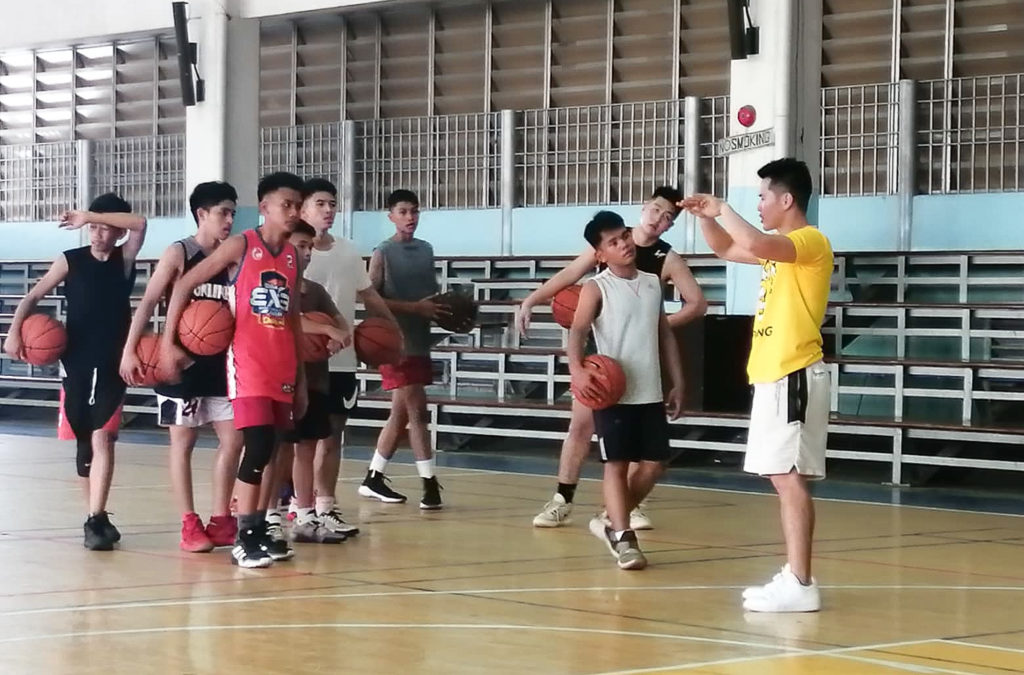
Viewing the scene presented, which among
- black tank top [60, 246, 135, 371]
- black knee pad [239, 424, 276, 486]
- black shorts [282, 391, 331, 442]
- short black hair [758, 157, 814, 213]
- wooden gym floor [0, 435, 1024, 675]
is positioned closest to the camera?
wooden gym floor [0, 435, 1024, 675]

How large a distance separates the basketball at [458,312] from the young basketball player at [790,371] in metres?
3.15

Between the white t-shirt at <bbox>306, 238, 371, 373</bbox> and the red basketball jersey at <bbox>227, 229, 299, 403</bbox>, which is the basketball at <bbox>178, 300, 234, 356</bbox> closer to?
the red basketball jersey at <bbox>227, 229, 299, 403</bbox>

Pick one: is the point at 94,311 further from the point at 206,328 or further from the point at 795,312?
the point at 795,312

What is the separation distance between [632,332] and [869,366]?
16.6 feet

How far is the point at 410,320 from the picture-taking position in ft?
30.7

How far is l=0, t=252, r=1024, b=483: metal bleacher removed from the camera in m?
11.5

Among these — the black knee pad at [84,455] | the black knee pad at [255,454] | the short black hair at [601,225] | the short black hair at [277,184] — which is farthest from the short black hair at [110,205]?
the short black hair at [601,225]

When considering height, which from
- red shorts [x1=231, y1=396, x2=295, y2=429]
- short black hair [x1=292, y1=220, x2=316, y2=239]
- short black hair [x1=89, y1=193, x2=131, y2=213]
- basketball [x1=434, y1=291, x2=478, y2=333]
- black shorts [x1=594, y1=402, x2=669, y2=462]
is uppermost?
short black hair [x1=89, y1=193, x2=131, y2=213]

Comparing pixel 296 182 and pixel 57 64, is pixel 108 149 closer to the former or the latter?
pixel 57 64

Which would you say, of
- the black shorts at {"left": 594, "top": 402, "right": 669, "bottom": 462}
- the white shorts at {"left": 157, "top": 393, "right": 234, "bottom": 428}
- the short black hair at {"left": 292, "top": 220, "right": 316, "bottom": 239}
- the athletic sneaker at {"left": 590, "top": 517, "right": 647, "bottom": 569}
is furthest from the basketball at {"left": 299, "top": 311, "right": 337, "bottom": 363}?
the athletic sneaker at {"left": 590, "top": 517, "right": 647, "bottom": 569}

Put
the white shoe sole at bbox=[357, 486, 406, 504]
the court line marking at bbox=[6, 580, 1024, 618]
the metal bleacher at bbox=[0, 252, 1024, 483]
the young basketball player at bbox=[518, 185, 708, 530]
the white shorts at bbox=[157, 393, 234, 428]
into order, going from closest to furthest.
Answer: the court line marking at bbox=[6, 580, 1024, 618]
the white shorts at bbox=[157, 393, 234, 428]
the young basketball player at bbox=[518, 185, 708, 530]
the white shoe sole at bbox=[357, 486, 406, 504]
the metal bleacher at bbox=[0, 252, 1024, 483]

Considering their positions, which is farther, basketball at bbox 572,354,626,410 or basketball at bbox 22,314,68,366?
basketball at bbox 22,314,68,366

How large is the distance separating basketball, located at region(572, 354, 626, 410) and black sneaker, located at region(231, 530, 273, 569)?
4.96ft

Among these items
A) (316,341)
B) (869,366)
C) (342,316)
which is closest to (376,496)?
(342,316)
